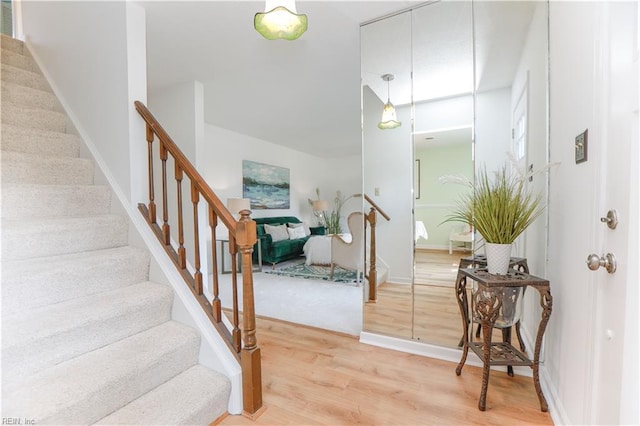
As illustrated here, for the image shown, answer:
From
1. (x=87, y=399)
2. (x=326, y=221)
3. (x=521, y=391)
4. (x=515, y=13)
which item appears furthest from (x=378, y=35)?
(x=326, y=221)

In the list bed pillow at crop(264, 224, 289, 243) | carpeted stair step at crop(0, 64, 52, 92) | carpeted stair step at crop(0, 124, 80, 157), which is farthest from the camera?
bed pillow at crop(264, 224, 289, 243)

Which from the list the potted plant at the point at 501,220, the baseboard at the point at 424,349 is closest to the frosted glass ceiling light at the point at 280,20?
the potted plant at the point at 501,220

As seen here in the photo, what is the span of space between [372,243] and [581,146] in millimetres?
1642

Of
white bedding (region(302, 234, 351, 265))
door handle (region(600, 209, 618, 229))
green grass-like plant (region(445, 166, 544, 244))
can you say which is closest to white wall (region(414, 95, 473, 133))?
Result: green grass-like plant (region(445, 166, 544, 244))

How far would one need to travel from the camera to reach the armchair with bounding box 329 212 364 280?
12.4ft

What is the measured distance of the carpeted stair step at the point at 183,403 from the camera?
1231 mm

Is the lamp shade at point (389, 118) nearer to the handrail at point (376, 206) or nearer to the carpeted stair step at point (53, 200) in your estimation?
the handrail at point (376, 206)

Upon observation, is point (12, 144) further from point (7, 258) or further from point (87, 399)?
point (87, 399)

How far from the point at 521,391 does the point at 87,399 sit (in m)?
2.23

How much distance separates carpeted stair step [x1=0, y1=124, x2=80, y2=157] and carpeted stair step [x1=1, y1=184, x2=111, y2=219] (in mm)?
423

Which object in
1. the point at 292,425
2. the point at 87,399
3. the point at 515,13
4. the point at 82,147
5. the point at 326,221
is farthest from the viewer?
the point at 326,221

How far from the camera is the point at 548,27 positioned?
1815 mm

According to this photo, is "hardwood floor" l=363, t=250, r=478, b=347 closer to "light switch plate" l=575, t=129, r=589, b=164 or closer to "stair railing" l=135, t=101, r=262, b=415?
"light switch plate" l=575, t=129, r=589, b=164

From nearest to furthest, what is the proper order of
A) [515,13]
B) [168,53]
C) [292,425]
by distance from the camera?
[292,425], [515,13], [168,53]
